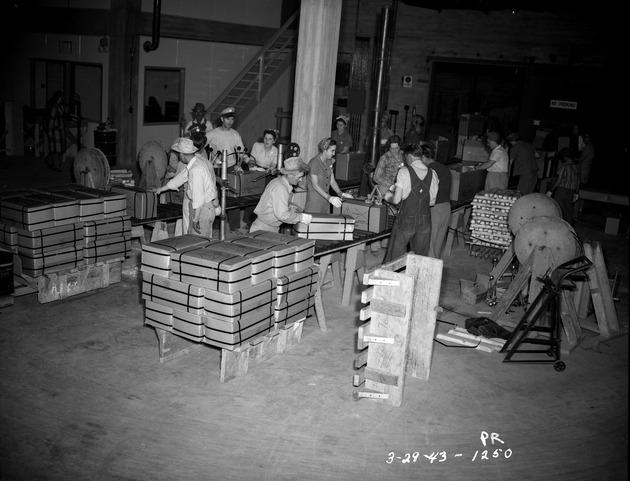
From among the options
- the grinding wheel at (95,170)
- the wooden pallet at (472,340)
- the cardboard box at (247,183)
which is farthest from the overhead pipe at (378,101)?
the grinding wheel at (95,170)

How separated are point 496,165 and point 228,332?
8.54m

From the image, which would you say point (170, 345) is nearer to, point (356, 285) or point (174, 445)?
point (174, 445)

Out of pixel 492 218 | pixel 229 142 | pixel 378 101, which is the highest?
pixel 378 101

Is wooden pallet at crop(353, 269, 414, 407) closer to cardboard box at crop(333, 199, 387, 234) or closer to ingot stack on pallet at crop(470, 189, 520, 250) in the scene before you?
A: cardboard box at crop(333, 199, 387, 234)

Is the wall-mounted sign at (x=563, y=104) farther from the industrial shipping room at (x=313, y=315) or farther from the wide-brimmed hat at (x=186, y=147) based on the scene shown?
the wide-brimmed hat at (x=186, y=147)

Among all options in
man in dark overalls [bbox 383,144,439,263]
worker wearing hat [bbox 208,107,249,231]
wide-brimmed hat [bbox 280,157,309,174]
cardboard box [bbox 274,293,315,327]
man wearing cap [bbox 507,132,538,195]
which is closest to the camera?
cardboard box [bbox 274,293,315,327]

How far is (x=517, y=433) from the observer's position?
724 centimetres

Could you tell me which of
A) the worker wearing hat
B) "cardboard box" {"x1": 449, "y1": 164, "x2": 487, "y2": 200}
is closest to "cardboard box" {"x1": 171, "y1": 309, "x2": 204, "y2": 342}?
the worker wearing hat

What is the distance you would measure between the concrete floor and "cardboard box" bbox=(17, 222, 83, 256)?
0.81 metres

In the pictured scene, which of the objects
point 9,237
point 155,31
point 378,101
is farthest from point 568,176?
point 155,31

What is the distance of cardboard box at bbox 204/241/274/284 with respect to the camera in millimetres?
7668

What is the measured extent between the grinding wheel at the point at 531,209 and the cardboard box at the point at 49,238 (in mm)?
6625

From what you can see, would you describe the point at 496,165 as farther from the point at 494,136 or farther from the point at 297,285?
the point at 297,285

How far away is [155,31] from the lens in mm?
19547
